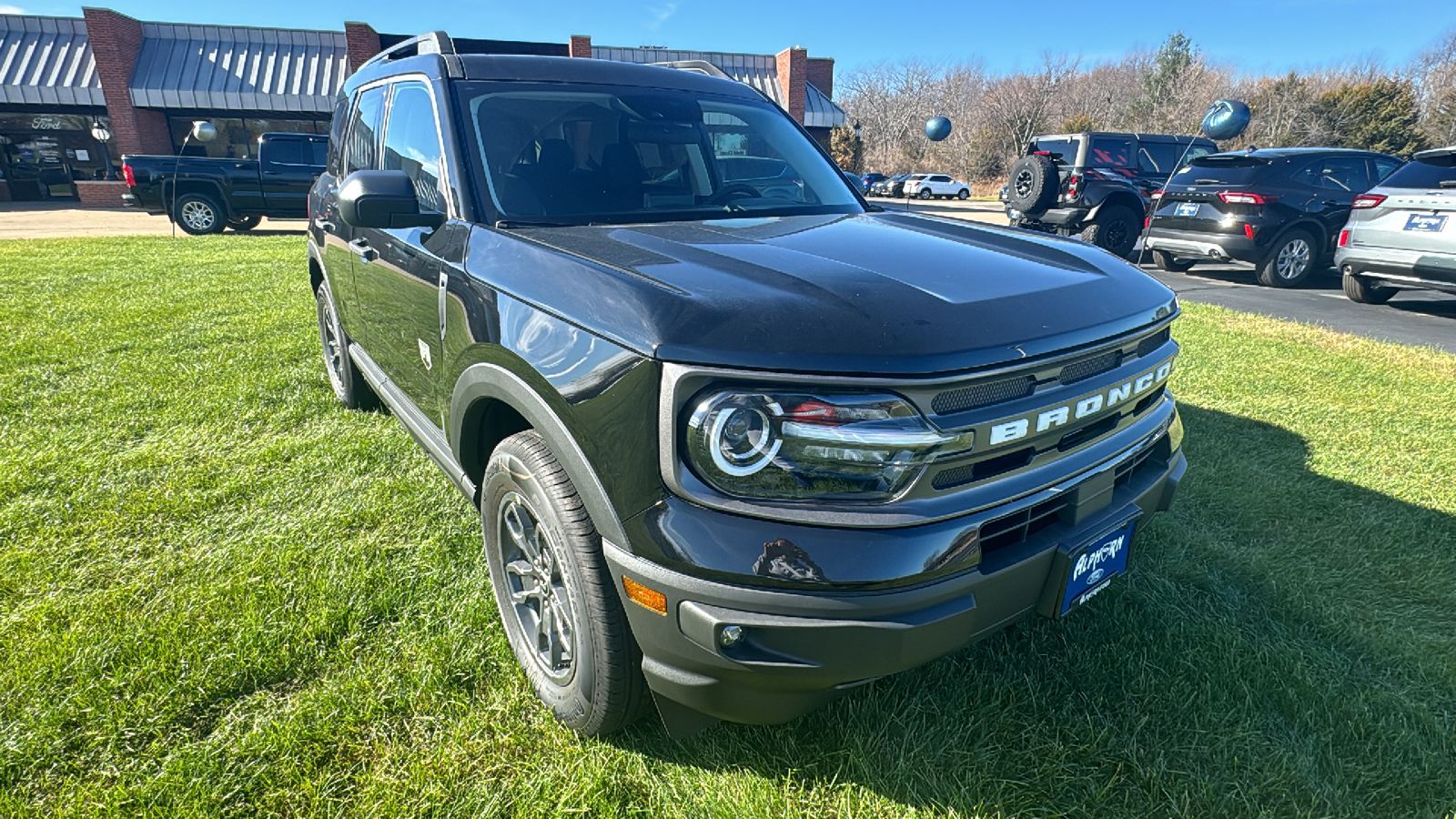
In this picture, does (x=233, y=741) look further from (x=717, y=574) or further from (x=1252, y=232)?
(x=1252, y=232)

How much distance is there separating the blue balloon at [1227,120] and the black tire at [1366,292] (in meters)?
2.05

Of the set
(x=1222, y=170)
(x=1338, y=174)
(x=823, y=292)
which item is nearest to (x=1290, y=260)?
(x=1338, y=174)

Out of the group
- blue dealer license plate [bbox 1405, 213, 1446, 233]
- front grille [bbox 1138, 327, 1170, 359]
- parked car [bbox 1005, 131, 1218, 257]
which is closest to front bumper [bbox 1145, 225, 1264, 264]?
parked car [bbox 1005, 131, 1218, 257]

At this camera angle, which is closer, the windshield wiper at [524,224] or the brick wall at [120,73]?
the windshield wiper at [524,224]

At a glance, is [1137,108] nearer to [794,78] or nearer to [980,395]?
[794,78]

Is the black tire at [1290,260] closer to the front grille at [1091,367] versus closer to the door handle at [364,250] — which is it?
the front grille at [1091,367]

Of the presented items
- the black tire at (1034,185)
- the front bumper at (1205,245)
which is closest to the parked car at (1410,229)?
the front bumper at (1205,245)

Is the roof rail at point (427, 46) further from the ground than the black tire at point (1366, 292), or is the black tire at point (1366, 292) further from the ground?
the roof rail at point (427, 46)

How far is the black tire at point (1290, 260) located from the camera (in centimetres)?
895

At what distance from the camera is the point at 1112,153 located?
11.8 m

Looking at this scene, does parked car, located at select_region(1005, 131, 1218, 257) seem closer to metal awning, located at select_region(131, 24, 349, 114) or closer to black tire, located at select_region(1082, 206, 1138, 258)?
black tire, located at select_region(1082, 206, 1138, 258)

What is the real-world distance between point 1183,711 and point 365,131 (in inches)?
155

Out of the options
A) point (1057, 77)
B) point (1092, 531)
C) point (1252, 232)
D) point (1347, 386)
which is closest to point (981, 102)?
point (1057, 77)

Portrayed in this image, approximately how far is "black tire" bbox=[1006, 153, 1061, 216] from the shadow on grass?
7730mm
